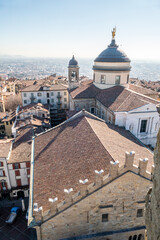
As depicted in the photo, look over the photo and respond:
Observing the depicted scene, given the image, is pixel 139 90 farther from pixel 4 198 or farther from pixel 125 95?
pixel 4 198

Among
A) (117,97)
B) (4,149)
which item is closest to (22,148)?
(4,149)

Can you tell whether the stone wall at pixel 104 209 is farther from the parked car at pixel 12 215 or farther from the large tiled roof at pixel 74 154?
the parked car at pixel 12 215

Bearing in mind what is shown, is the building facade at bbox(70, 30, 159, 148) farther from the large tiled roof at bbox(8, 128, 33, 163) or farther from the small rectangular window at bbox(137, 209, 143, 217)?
the small rectangular window at bbox(137, 209, 143, 217)

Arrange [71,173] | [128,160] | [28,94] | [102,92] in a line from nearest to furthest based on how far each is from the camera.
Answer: [128,160] → [71,173] → [102,92] → [28,94]

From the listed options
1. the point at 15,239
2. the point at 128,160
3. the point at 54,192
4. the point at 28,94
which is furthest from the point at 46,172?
the point at 28,94

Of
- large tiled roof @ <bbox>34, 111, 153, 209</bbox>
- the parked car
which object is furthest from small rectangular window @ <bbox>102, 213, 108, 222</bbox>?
the parked car

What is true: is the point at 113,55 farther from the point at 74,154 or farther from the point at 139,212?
the point at 139,212
